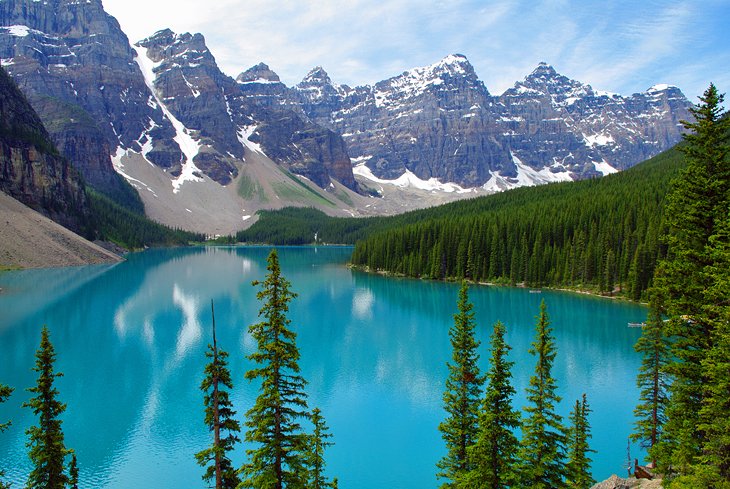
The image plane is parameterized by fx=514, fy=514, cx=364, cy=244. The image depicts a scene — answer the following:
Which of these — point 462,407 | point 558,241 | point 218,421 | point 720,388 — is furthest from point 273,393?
point 558,241

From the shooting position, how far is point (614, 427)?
32312mm

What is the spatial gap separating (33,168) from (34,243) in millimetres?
44322

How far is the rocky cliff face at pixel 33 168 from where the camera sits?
14462 centimetres

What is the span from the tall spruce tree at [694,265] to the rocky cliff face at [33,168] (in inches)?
6348

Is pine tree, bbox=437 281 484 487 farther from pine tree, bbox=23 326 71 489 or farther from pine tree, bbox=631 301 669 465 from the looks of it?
pine tree, bbox=23 326 71 489

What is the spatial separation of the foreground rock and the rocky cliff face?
16.5m

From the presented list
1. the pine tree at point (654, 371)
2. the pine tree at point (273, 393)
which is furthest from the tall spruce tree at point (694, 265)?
the pine tree at point (273, 393)

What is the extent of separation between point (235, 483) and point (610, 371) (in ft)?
121

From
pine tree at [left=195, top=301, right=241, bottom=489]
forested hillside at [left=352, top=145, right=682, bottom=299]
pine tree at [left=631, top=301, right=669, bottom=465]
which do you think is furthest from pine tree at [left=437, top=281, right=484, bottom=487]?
forested hillside at [left=352, top=145, right=682, bottom=299]

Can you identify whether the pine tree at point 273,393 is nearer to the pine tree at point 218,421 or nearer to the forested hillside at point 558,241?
the pine tree at point 218,421

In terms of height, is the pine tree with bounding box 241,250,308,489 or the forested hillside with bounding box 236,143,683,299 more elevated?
the forested hillside with bounding box 236,143,683,299

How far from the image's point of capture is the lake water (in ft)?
94.3

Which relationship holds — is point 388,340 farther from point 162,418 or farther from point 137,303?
point 137,303

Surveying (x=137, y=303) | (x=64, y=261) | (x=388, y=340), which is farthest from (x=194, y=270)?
(x=388, y=340)
